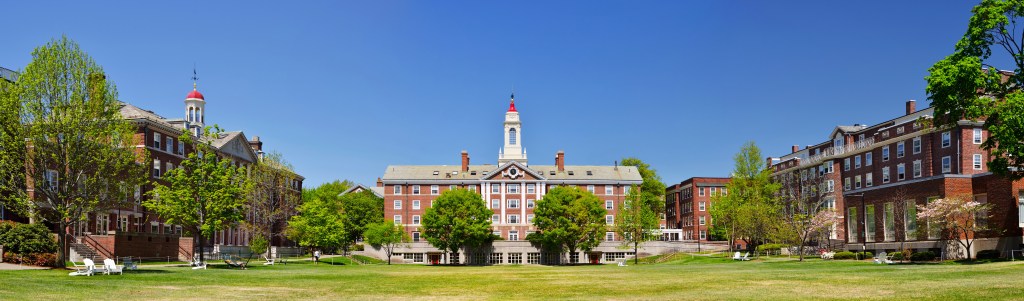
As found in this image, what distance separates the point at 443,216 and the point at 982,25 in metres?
69.4

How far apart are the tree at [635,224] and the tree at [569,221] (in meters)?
2.64

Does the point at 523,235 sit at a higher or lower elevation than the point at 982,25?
lower

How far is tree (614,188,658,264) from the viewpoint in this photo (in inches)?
4188

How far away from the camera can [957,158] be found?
7681cm

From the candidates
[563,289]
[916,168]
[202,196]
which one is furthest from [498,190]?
[563,289]

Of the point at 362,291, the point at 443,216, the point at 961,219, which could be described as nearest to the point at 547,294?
the point at 362,291

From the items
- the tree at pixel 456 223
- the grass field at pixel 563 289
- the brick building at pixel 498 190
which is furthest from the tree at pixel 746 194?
the grass field at pixel 563 289

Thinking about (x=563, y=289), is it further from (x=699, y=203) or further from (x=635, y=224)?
(x=699, y=203)

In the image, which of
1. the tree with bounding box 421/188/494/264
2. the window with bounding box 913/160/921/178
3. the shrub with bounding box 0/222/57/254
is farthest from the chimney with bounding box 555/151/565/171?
the shrub with bounding box 0/222/57/254

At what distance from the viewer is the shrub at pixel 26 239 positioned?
54250mm

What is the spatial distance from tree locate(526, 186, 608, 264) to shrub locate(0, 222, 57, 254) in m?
60.9

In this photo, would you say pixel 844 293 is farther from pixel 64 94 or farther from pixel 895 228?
pixel 895 228

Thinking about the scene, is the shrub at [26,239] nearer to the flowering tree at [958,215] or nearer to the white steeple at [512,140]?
the flowering tree at [958,215]

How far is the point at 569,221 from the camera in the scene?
10719cm
